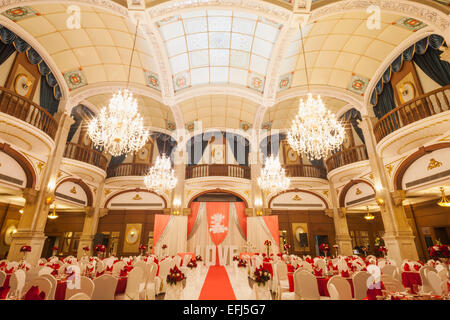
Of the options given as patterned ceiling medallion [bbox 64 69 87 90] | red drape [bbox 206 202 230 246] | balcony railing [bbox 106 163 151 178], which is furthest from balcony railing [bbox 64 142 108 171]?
red drape [bbox 206 202 230 246]

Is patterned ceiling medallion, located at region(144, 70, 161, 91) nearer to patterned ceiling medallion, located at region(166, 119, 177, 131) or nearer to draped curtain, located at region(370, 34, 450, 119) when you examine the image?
patterned ceiling medallion, located at region(166, 119, 177, 131)

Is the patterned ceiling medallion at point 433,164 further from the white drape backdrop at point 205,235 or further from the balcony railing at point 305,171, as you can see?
the white drape backdrop at point 205,235

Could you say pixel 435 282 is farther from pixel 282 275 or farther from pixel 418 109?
pixel 418 109

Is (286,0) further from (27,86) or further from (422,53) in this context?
(27,86)

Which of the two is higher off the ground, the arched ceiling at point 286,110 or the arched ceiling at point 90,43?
the arched ceiling at point 286,110

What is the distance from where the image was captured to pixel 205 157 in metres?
13.1

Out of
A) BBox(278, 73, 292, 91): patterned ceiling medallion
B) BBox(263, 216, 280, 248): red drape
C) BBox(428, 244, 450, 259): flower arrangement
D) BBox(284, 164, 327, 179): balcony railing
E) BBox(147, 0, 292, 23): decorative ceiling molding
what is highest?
BBox(278, 73, 292, 91): patterned ceiling medallion

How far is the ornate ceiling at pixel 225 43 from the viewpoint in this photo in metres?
5.79

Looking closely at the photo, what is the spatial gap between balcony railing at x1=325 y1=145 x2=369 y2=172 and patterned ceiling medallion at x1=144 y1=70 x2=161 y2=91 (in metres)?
8.80

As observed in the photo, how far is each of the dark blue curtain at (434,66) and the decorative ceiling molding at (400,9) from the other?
1.51 metres

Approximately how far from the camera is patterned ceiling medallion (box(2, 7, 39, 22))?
6110 mm

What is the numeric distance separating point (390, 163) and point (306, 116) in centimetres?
478

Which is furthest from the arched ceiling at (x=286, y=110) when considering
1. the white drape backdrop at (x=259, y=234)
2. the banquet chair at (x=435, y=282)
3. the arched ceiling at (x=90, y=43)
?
the banquet chair at (x=435, y=282)
